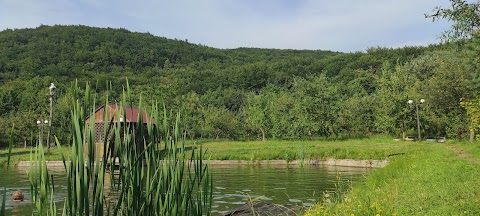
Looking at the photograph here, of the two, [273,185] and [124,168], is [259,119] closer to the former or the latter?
[273,185]

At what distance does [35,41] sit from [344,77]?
214ft

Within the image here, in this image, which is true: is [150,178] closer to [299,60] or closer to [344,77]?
[344,77]

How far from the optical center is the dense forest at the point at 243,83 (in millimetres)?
33469

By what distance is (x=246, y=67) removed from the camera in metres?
92.1

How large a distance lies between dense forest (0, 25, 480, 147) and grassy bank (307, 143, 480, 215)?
3.28 m

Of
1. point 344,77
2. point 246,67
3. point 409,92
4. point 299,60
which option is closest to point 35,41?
point 246,67

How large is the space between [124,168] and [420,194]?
6.66m

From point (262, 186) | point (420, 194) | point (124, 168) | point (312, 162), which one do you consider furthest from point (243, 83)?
point (124, 168)

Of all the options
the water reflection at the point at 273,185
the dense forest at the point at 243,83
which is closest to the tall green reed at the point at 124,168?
the dense forest at the point at 243,83

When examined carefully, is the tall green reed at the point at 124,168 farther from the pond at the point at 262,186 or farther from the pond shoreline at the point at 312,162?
the pond shoreline at the point at 312,162

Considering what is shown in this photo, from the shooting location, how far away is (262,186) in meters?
17.0

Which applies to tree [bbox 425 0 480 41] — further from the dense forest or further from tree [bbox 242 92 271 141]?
tree [bbox 242 92 271 141]

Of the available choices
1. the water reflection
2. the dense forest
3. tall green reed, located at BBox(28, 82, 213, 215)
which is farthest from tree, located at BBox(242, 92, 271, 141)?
tall green reed, located at BBox(28, 82, 213, 215)

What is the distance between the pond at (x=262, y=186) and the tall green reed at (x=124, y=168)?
6.88 meters
